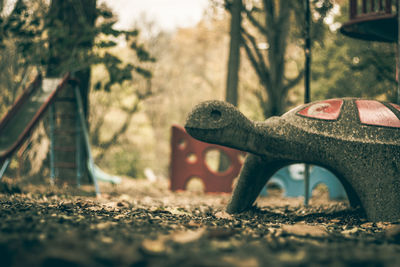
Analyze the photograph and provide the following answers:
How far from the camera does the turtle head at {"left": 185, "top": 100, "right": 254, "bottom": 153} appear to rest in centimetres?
336

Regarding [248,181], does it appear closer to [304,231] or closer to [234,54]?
[304,231]

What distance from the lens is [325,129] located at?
349 centimetres

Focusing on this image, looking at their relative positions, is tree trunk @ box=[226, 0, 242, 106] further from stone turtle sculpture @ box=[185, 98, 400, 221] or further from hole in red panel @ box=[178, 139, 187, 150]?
stone turtle sculpture @ box=[185, 98, 400, 221]

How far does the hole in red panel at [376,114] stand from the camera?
138 inches

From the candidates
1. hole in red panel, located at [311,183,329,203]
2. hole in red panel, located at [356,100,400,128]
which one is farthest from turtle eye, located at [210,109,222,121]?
hole in red panel, located at [311,183,329,203]

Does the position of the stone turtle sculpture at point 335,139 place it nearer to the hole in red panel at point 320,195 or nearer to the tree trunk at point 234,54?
the hole in red panel at point 320,195

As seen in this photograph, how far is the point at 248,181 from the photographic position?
12.9 feet

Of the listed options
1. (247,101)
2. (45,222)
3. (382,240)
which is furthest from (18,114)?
(247,101)

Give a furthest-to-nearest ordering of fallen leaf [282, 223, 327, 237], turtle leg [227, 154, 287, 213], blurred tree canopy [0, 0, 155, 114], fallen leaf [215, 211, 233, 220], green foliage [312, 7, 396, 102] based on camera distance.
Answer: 1. green foliage [312, 7, 396, 102]
2. blurred tree canopy [0, 0, 155, 114]
3. turtle leg [227, 154, 287, 213]
4. fallen leaf [215, 211, 233, 220]
5. fallen leaf [282, 223, 327, 237]

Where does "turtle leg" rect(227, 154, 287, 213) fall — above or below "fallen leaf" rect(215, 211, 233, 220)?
above

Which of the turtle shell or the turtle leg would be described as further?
the turtle leg

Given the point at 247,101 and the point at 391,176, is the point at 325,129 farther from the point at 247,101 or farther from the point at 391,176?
the point at 247,101

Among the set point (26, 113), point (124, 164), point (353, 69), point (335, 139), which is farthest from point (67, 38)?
point (124, 164)

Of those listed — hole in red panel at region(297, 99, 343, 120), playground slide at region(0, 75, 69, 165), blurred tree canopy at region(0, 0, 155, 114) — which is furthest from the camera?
blurred tree canopy at region(0, 0, 155, 114)
